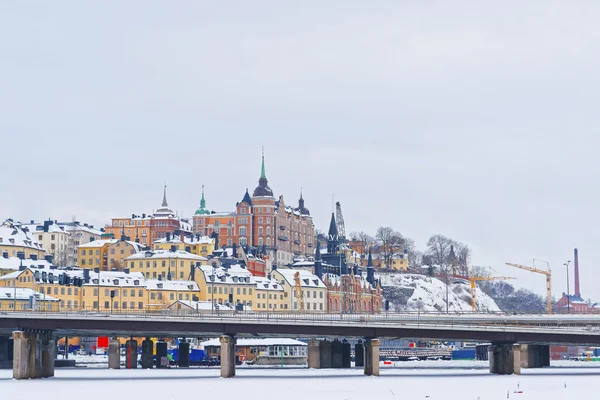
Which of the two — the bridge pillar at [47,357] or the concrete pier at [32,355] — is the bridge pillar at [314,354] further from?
the bridge pillar at [47,357]

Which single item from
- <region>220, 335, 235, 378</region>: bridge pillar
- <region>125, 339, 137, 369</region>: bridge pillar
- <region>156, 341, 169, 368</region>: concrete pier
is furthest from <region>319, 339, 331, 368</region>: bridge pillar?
<region>220, 335, 235, 378</region>: bridge pillar

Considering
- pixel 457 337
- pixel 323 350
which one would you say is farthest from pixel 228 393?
pixel 323 350

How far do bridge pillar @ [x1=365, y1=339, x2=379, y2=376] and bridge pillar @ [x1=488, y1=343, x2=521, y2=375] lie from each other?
50.9 ft

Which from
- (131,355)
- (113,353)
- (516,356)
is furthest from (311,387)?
(131,355)

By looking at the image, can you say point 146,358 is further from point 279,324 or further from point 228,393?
point 228,393

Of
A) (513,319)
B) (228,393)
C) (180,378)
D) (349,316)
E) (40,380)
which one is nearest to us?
(228,393)

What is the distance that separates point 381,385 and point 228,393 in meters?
19.4

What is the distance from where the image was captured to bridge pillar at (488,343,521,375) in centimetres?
14012

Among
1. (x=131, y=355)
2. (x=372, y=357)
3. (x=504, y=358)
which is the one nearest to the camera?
(x=372, y=357)

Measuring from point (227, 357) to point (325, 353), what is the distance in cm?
4082

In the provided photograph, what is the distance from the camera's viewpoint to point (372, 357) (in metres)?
138

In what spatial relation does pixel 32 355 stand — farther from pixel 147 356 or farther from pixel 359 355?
pixel 359 355

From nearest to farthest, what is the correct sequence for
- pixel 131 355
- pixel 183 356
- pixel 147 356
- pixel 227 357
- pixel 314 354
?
pixel 227 357 < pixel 314 354 < pixel 131 355 < pixel 147 356 < pixel 183 356

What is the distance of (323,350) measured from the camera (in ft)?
569
